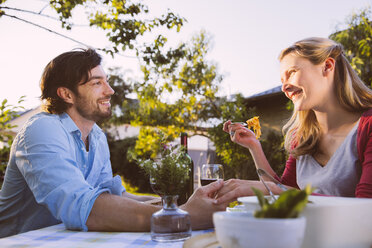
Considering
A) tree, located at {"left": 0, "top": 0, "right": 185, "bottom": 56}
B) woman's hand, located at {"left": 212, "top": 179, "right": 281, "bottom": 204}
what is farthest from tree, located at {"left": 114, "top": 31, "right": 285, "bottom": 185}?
woman's hand, located at {"left": 212, "top": 179, "right": 281, "bottom": 204}

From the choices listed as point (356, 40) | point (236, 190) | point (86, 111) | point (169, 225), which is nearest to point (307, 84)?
point (236, 190)

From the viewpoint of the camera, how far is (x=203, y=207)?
1390 mm

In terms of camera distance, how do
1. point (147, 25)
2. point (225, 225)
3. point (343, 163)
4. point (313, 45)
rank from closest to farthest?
point (225, 225)
point (343, 163)
point (313, 45)
point (147, 25)

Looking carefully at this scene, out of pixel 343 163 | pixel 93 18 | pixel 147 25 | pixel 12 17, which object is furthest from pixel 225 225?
pixel 93 18

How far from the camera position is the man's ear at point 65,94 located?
258 centimetres

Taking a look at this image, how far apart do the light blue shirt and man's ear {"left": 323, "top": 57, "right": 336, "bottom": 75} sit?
1549 mm

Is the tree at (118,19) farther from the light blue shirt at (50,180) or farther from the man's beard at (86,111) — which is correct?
the light blue shirt at (50,180)

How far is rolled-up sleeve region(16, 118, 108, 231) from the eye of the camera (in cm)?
137

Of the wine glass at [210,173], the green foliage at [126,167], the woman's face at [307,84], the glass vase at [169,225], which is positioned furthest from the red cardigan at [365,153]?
the green foliage at [126,167]

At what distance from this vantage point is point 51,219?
205cm

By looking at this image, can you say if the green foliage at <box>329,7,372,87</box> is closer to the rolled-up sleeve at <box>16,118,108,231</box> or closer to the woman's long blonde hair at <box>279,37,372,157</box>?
the woman's long blonde hair at <box>279,37,372,157</box>

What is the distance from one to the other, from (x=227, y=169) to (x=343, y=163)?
7.83 metres

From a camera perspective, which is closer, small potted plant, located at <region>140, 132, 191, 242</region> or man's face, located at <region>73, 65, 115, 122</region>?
small potted plant, located at <region>140, 132, 191, 242</region>

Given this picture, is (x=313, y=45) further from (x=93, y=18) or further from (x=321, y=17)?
(x=321, y=17)
